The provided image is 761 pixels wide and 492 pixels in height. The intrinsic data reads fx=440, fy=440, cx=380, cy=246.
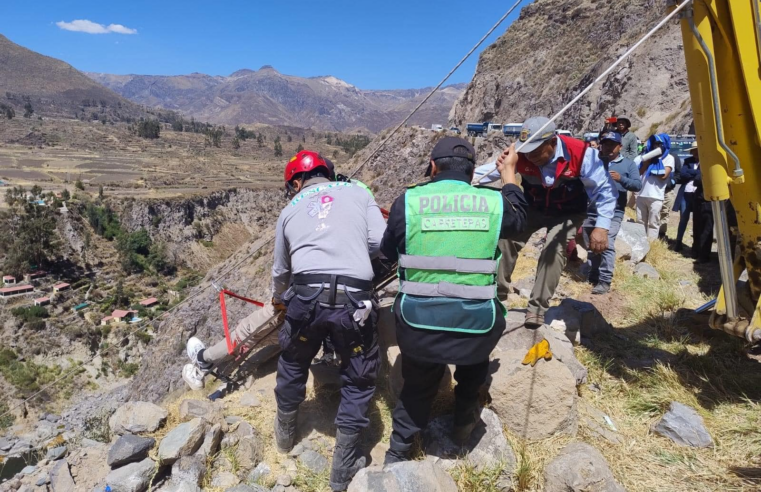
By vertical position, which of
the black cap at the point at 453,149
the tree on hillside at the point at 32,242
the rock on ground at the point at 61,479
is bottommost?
the tree on hillside at the point at 32,242

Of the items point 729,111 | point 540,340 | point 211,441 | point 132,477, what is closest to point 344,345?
point 211,441

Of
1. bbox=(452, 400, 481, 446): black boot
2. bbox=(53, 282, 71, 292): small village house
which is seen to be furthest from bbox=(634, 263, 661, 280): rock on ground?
bbox=(53, 282, 71, 292): small village house

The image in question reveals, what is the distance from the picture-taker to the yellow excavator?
2.92 m

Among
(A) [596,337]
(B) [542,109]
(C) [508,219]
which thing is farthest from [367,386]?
(B) [542,109]

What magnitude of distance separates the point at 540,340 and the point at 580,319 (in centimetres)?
97

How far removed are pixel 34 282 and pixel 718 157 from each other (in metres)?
57.9

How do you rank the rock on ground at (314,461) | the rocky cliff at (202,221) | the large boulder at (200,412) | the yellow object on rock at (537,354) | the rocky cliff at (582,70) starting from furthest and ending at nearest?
the rocky cliff at (202,221)
the rocky cliff at (582,70)
the large boulder at (200,412)
the yellow object on rock at (537,354)
the rock on ground at (314,461)

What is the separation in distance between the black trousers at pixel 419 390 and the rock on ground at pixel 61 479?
8.01ft

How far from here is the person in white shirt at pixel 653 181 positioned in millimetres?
7113

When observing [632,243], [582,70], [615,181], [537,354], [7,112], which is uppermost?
[582,70]

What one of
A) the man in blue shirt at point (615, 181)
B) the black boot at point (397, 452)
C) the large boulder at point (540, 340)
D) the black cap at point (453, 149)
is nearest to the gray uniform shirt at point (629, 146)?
the man in blue shirt at point (615, 181)

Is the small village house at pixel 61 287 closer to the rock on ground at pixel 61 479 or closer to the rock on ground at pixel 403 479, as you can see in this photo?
the rock on ground at pixel 61 479

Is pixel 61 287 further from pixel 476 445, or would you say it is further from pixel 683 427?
pixel 683 427

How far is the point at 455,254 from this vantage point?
98.3 inches
